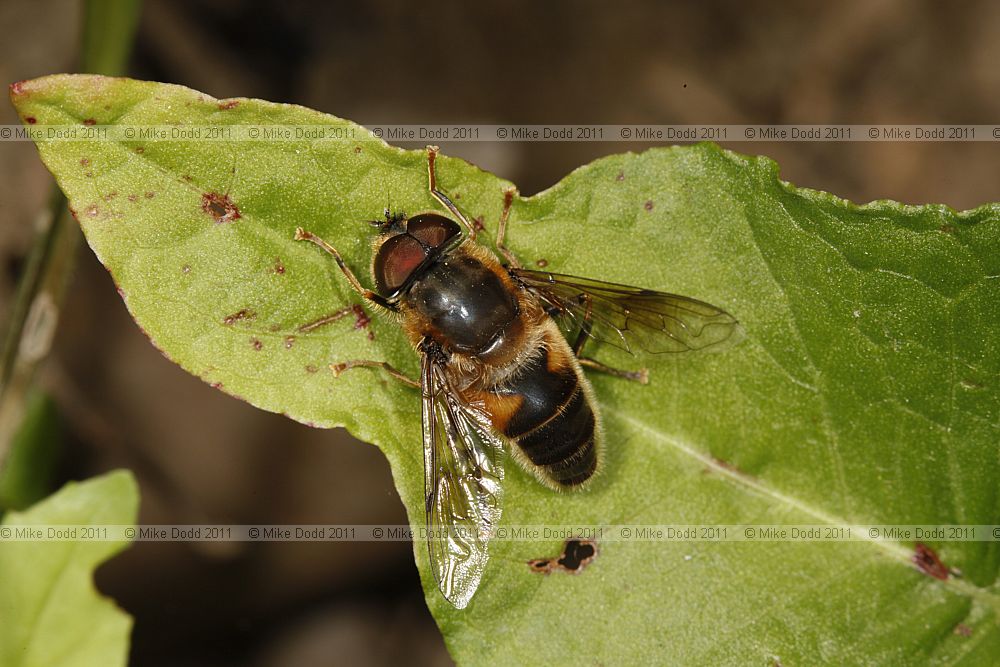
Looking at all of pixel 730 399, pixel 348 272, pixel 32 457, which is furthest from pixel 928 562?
pixel 32 457

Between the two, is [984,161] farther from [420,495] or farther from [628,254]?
[420,495]

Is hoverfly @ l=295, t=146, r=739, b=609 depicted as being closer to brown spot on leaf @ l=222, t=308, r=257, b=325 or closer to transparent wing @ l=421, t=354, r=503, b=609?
transparent wing @ l=421, t=354, r=503, b=609

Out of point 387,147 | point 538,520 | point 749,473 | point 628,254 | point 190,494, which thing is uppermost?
point 387,147

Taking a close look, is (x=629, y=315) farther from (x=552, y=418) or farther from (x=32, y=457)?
(x=32, y=457)

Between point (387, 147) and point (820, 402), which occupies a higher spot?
point (387, 147)

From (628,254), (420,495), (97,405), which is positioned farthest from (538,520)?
(97,405)

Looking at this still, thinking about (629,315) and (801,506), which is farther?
(629,315)
